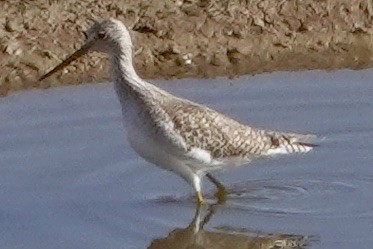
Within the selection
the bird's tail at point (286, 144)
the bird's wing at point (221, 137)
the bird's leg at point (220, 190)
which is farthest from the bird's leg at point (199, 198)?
the bird's tail at point (286, 144)

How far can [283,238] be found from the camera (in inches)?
334

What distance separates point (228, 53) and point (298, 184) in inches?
115

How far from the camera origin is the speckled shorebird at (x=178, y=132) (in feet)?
28.6

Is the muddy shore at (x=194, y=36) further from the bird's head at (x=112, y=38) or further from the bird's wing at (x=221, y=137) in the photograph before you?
the bird's wing at (x=221, y=137)

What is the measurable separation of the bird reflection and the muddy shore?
313cm

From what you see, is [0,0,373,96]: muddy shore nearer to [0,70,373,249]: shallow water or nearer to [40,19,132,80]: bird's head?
[0,70,373,249]: shallow water

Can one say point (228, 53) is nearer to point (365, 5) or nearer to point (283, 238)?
point (365, 5)

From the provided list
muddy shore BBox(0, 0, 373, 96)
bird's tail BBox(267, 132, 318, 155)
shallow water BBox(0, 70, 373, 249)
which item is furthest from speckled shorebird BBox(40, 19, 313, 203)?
muddy shore BBox(0, 0, 373, 96)

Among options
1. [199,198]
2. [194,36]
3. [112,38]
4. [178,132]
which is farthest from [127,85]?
[194,36]

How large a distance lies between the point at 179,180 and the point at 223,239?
42.4 inches

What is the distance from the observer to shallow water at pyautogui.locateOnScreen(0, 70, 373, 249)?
28.1ft

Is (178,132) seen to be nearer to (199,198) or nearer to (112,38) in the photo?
(199,198)

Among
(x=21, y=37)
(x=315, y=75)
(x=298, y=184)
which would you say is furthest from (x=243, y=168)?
(x=21, y=37)

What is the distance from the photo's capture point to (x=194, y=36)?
12148mm
